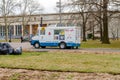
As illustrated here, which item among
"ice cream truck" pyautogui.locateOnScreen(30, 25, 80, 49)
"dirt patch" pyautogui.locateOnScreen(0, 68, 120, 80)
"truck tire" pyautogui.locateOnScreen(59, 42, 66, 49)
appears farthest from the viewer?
"ice cream truck" pyautogui.locateOnScreen(30, 25, 80, 49)

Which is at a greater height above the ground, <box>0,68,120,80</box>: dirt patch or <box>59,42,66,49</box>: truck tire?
<box>59,42,66,49</box>: truck tire

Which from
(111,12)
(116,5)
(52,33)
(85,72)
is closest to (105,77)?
(85,72)

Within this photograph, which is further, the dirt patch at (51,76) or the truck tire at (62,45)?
the truck tire at (62,45)

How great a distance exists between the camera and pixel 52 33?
A: 3259cm

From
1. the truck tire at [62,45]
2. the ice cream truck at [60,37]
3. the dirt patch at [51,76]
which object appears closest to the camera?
the dirt patch at [51,76]

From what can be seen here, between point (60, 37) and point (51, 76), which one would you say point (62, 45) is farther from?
point (51, 76)

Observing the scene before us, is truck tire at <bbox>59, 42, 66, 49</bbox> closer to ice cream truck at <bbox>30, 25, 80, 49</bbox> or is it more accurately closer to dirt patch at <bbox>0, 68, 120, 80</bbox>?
ice cream truck at <bbox>30, 25, 80, 49</bbox>

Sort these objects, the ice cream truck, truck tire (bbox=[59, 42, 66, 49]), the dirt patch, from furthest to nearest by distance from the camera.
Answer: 1. the ice cream truck
2. truck tire (bbox=[59, 42, 66, 49])
3. the dirt patch

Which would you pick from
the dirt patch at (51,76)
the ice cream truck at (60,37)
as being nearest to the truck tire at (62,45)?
the ice cream truck at (60,37)

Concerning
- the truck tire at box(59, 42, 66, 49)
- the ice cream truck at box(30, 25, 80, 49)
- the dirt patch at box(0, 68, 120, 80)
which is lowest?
the dirt patch at box(0, 68, 120, 80)

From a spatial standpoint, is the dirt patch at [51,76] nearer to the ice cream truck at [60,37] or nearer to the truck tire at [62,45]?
the truck tire at [62,45]

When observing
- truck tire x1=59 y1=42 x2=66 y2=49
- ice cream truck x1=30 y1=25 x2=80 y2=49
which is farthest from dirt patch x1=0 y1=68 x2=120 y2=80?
ice cream truck x1=30 y1=25 x2=80 y2=49

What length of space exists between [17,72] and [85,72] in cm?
229

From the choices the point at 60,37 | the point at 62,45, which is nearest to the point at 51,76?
the point at 62,45
